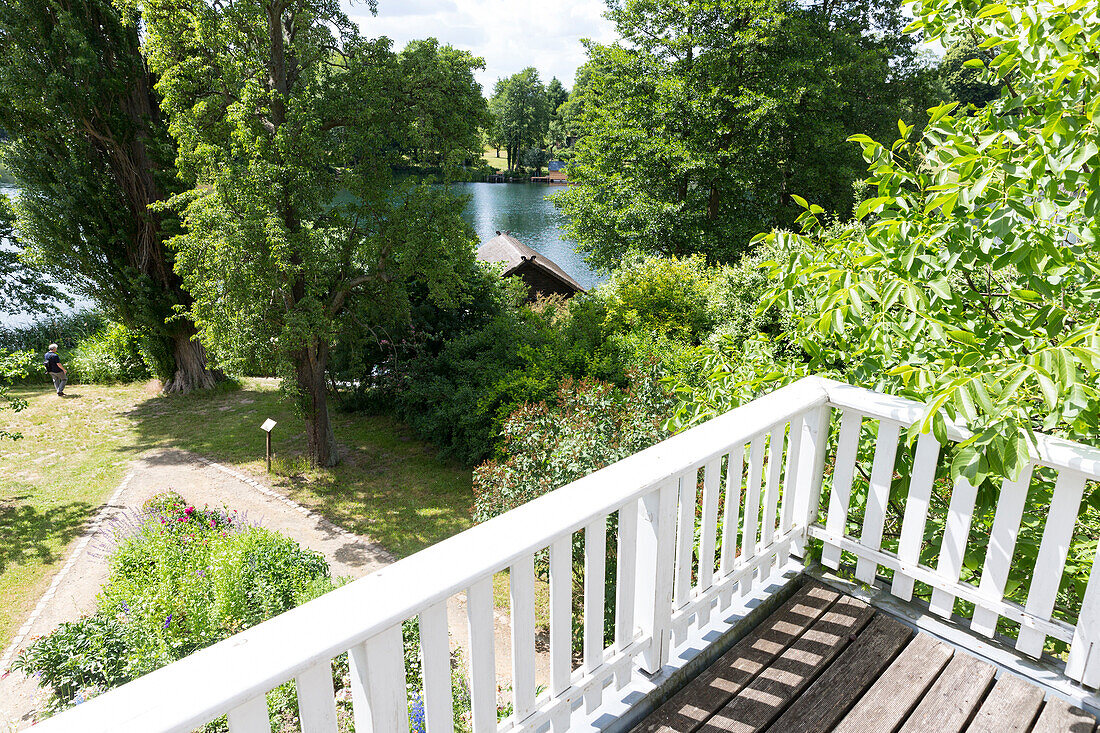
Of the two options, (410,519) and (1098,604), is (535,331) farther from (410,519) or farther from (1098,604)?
(1098,604)

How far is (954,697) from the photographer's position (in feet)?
5.85

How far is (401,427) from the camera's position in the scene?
42.7ft

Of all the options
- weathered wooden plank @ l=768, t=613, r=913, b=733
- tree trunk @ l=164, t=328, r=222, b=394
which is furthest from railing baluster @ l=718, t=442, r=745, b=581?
tree trunk @ l=164, t=328, r=222, b=394

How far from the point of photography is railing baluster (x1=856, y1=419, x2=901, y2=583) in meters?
2.06

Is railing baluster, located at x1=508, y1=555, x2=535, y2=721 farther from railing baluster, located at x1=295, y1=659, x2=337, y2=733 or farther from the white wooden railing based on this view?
railing baluster, located at x1=295, y1=659, x2=337, y2=733

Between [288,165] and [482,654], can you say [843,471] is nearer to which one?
[482,654]

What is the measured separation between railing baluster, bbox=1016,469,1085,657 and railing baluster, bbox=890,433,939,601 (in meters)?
0.30

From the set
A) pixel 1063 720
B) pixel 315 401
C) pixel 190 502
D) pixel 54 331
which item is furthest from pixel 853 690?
pixel 54 331

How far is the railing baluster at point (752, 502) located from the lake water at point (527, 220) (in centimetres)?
2094

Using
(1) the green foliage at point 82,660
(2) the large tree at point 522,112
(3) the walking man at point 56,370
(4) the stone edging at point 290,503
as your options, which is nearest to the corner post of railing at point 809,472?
(1) the green foliage at point 82,660

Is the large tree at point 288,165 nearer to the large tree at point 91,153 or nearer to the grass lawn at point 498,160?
the large tree at point 91,153

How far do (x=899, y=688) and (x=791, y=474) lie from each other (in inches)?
27.7

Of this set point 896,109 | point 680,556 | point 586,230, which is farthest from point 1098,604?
point 896,109

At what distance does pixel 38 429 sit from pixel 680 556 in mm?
14791
